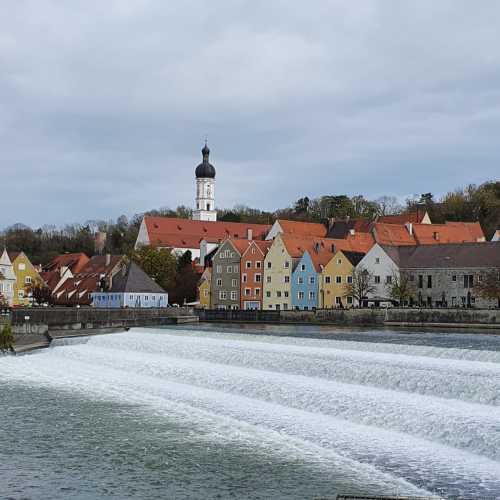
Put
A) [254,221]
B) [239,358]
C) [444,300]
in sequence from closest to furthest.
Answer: [239,358] < [444,300] < [254,221]

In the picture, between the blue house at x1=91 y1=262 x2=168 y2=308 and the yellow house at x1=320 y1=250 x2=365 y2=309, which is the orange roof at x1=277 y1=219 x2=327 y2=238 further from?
the blue house at x1=91 y1=262 x2=168 y2=308

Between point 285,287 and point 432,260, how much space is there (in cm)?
1627

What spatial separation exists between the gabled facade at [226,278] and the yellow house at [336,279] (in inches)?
447

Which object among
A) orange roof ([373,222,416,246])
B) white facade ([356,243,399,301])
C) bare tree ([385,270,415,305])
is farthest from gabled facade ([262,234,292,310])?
orange roof ([373,222,416,246])

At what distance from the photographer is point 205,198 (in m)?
150

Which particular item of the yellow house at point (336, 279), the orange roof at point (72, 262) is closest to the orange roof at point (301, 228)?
the yellow house at point (336, 279)

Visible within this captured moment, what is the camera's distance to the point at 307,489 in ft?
54.1

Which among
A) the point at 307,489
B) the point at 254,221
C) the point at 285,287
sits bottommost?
the point at 307,489

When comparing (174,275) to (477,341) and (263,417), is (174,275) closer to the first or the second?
(477,341)

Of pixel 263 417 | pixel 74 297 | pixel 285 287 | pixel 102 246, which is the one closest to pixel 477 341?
pixel 263 417

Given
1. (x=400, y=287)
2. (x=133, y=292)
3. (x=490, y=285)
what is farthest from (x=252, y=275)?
(x=490, y=285)

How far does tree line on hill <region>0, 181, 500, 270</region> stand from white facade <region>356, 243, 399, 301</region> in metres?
48.4

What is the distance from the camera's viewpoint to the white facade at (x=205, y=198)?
492 ft

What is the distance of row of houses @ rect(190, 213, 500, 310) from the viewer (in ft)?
238
